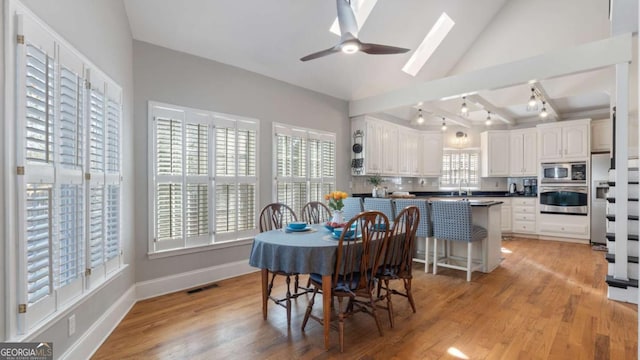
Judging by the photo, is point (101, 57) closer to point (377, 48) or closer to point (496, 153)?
point (377, 48)

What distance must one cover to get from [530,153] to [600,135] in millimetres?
1221

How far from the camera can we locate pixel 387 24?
15.0 ft

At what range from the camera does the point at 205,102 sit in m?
3.92

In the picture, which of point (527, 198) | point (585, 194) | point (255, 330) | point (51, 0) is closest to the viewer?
point (51, 0)

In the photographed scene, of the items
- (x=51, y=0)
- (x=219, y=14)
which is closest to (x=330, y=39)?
(x=219, y=14)

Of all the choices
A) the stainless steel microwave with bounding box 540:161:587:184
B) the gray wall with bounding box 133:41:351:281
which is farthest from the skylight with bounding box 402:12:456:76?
the stainless steel microwave with bounding box 540:161:587:184

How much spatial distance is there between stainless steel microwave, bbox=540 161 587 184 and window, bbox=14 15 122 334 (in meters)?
7.77

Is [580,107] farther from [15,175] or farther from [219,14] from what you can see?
[15,175]

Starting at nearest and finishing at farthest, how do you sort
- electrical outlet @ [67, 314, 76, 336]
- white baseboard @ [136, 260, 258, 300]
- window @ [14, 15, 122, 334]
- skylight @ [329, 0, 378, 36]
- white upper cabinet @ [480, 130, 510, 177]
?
window @ [14, 15, 122, 334]
electrical outlet @ [67, 314, 76, 336]
white baseboard @ [136, 260, 258, 300]
skylight @ [329, 0, 378, 36]
white upper cabinet @ [480, 130, 510, 177]

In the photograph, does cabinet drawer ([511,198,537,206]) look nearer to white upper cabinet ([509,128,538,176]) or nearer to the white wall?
white upper cabinet ([509,128,538,176])

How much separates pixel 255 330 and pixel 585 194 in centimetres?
Answer: 692

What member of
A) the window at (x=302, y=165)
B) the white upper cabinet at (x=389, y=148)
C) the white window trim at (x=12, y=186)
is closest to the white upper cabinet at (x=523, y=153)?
the white upper cabinet at (x=389, y=148)

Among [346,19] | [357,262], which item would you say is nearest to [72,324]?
[357,262]

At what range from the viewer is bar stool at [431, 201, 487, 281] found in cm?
395
